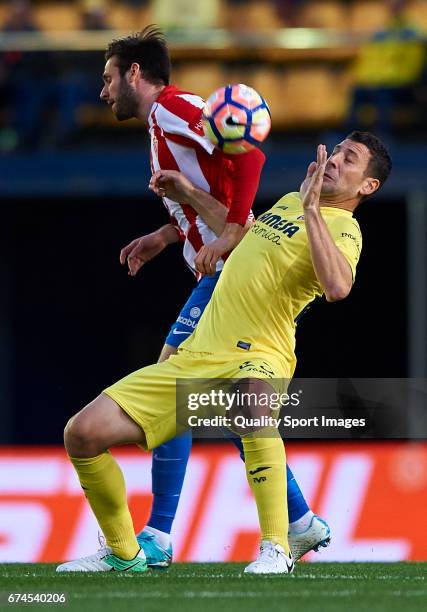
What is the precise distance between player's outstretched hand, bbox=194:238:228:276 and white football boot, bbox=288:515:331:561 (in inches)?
51.2

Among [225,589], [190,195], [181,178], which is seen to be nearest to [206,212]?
[190,195]

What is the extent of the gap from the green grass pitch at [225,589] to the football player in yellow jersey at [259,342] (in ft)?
0.69

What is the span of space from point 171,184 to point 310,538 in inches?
69.2

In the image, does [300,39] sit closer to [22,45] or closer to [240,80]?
[240,80]

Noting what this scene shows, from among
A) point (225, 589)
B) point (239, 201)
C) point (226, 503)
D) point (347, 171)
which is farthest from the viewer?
point (226, 503)

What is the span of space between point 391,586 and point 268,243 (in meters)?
1.51

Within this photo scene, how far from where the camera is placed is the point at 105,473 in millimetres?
6004

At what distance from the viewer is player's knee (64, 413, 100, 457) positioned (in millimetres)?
5816

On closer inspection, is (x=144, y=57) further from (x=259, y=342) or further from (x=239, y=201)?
(x=259, y=342)

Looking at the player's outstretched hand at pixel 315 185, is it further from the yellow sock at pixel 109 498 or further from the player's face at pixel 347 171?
the yellow sock at pixel 109 498

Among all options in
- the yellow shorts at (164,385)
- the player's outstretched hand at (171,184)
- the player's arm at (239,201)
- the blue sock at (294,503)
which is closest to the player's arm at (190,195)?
the player's outstretched hand at (171,184)

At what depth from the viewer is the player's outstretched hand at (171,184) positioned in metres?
6.33

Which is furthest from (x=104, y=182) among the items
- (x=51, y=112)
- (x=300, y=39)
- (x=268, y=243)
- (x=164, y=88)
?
(x=268, y=243)

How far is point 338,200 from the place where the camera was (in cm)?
617
